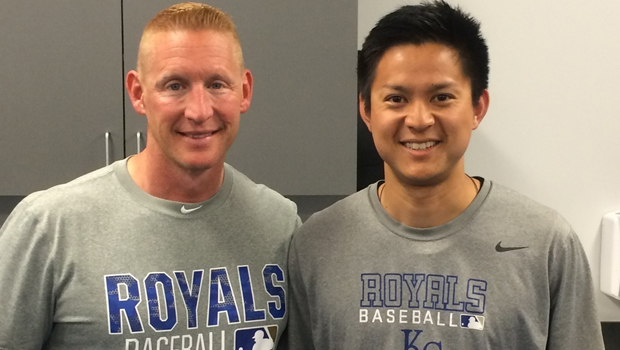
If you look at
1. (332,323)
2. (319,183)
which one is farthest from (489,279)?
(319,183)

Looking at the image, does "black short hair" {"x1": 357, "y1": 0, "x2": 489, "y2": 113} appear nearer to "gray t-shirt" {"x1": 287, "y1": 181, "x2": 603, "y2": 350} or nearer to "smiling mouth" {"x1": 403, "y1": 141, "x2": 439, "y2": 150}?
"smiling mouth" {"x1": 403, "y1": 141, "x2": 439, "y2": 150}

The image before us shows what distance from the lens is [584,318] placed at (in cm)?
120

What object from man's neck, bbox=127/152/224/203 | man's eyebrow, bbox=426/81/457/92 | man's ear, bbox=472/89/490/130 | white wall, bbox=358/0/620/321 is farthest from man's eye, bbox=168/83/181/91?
white wall, bbox=358/0/620/321

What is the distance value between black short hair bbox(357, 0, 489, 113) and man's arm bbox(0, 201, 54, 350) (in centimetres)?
72

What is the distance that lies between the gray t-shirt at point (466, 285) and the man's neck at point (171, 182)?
31 centimetres

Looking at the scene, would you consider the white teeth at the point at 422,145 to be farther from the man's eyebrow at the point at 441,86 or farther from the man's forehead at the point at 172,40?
the man's forehead at the point at 172,40

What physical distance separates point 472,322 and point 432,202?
0.25 meters

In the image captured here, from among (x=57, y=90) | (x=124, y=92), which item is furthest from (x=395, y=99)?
(x=57, y=90)

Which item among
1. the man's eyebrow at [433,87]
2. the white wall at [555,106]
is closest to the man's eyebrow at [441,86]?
the man's eyebrow at [433,87]

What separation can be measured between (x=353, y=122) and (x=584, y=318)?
3.05 ft

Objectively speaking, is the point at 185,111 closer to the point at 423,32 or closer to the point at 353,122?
the point at 423,32

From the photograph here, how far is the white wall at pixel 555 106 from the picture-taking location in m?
2.12

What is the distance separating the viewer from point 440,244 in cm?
125

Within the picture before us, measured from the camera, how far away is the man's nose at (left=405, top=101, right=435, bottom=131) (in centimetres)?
120
